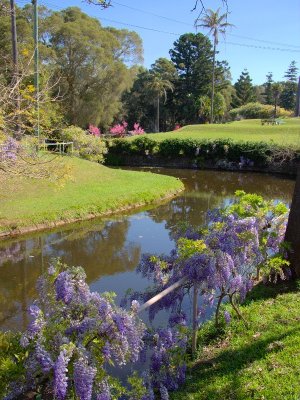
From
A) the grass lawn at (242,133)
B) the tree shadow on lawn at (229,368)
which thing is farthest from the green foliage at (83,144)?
the tree shadow on lawn at (229,368)

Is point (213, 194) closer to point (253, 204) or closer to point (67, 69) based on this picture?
point (253, 204)

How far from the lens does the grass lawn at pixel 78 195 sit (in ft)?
47.7

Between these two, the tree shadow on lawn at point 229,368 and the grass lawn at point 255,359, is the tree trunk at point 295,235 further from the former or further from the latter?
the tree shadow on lawn at point 229,368

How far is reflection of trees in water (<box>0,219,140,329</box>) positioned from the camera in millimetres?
8789

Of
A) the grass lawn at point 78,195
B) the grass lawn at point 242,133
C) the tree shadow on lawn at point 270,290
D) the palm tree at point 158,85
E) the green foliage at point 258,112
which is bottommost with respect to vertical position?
the grass lawn at point 78,195

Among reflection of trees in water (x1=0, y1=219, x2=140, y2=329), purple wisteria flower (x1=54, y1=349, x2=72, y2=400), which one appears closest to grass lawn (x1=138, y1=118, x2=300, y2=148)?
reflection of trees in water (x1=0, y1=219, x2=140, y2=329)

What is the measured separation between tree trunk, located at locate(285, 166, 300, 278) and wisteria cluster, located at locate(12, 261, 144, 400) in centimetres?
411

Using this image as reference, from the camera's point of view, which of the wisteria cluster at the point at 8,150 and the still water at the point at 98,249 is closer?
the still water at the point at 98,249

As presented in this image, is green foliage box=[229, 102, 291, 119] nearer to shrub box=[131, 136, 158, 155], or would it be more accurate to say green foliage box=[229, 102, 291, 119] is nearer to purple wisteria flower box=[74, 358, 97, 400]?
shrub box=[131, 136, 158, 155]

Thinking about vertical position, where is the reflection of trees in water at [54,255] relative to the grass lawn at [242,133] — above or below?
below

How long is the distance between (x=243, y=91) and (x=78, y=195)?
60878 mm

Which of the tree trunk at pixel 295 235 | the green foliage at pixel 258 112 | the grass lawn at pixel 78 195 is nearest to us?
the tree trunk at pixel 295 235

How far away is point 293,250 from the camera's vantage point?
7.23 metres

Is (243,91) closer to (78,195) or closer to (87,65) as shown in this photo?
(87,65)
